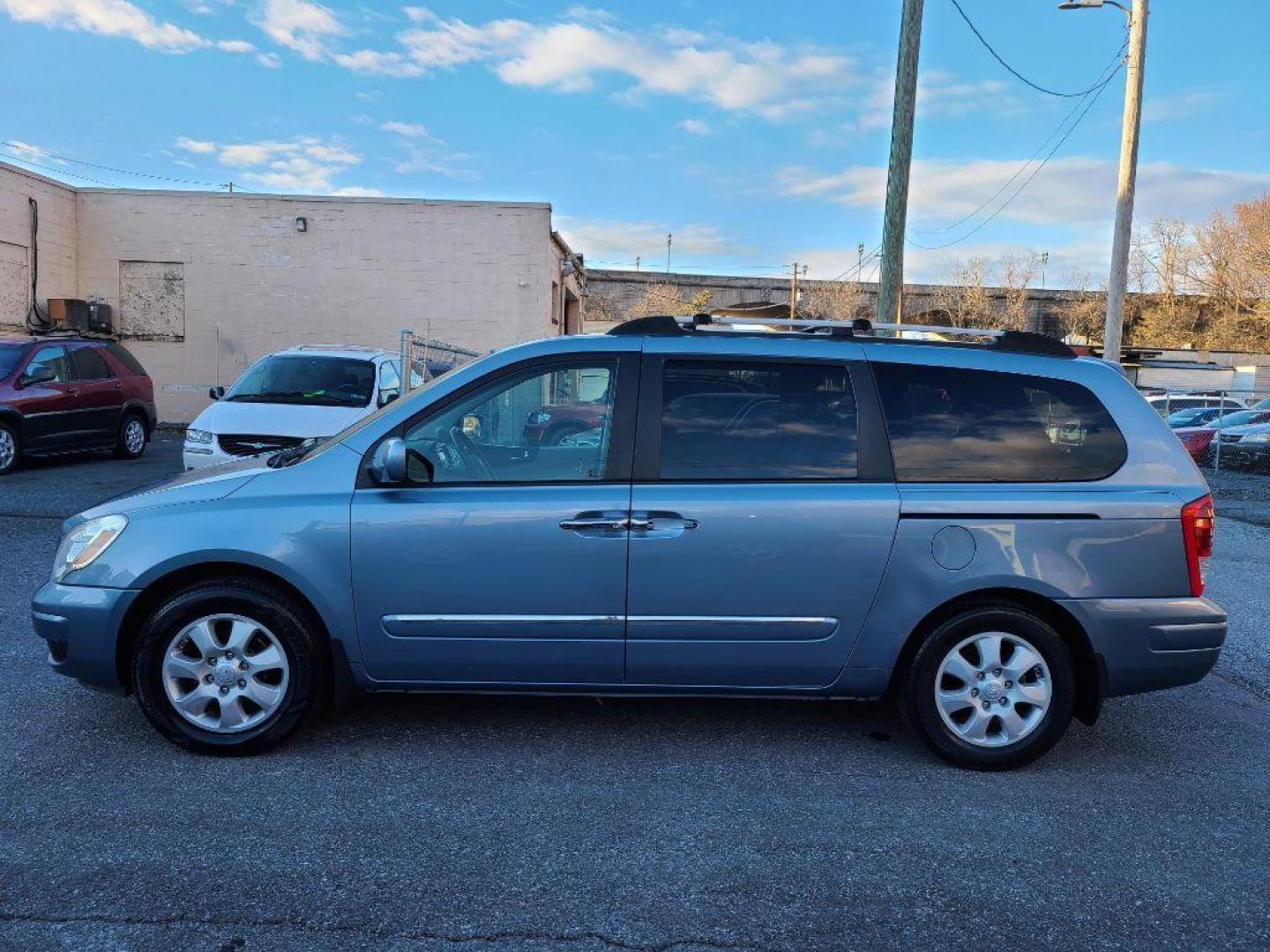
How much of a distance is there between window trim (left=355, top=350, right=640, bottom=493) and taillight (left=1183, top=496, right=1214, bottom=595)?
2237 mm

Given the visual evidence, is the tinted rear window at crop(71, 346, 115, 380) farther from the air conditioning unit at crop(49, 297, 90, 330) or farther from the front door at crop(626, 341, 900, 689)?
the front door at crop(626, 341, 900, 689)

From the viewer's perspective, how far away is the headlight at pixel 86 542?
3.91 metres

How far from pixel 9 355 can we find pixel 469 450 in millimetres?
10875

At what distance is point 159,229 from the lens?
2055 cm

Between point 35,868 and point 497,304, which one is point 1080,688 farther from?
point 497,304

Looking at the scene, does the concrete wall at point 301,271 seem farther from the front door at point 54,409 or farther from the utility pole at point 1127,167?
the utility pole at point 1127,167

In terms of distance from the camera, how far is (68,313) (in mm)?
19266

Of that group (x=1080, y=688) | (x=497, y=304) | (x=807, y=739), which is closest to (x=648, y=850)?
(x=807, y=739)

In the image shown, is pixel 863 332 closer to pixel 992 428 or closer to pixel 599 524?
pixel 992 428

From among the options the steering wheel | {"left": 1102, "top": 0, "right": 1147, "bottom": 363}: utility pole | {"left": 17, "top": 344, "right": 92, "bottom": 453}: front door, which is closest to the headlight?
the steering wheel

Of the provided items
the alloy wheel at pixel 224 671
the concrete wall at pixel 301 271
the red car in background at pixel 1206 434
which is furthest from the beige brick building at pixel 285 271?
the alloy wheel at pixel 224 671

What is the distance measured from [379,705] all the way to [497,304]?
1658 centimetres

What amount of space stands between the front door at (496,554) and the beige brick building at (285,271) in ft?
54.5

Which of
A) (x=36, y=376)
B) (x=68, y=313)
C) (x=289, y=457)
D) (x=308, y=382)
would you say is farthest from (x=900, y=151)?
(x=68, y=313)
